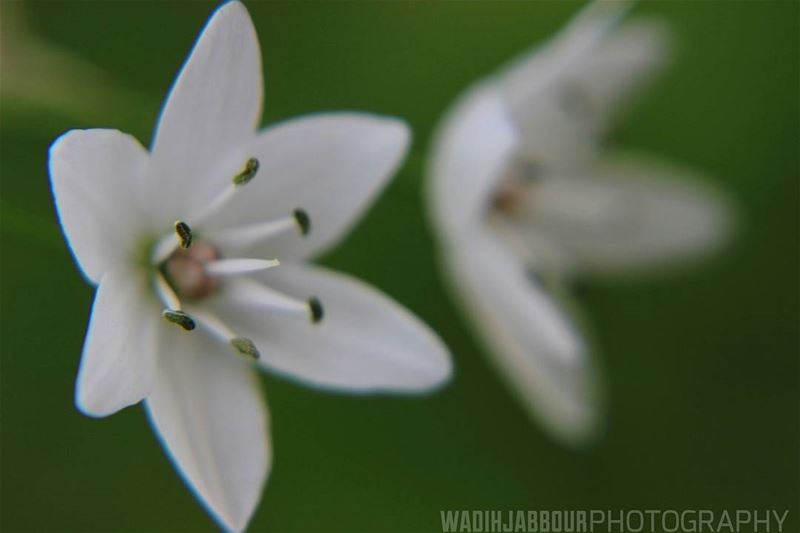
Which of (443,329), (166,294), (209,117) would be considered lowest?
(443,329)

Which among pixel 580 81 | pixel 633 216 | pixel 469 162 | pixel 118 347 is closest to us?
pixel 118 347

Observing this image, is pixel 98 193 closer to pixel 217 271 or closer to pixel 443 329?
pixel 217 271

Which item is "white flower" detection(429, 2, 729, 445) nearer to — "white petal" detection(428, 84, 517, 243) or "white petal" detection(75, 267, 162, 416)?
"white petal" detection(428, 84, 517, 243)

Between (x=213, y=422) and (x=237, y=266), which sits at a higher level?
(x=237, y=266)

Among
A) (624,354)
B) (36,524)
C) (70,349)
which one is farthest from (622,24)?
(36,524)

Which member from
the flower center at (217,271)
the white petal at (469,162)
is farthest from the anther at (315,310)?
the white petal at (469,162)

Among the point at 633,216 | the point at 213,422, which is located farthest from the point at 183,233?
the point at 633,216
